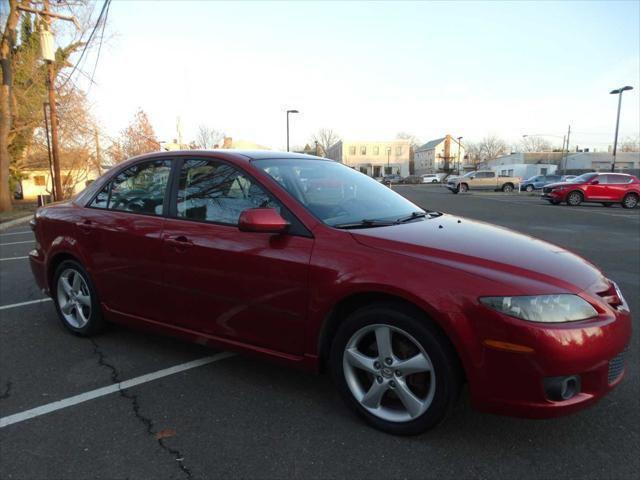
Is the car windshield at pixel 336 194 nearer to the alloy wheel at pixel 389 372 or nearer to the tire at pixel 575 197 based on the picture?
the alloy wheel at pixel 389 372

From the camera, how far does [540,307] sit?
2.29 metres

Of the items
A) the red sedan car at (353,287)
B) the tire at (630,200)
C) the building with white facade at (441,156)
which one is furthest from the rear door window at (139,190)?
the building with white facade at (441,156)

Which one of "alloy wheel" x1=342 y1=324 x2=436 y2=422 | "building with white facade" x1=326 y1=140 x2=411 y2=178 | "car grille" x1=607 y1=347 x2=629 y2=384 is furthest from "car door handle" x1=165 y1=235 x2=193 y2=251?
"building with white facade" x1=326 y1=140 x2=411 y2=178

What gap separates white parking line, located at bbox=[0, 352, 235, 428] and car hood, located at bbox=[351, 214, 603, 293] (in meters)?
1.78

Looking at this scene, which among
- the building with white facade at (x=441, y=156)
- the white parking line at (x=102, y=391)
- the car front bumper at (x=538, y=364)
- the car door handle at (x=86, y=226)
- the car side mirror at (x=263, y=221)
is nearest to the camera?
the car front bumper at (x=538, y=364)

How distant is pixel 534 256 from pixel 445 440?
3.82ft

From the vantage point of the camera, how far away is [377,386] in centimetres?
266

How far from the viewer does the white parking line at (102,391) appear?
9.55 feet

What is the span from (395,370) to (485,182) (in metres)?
39.9

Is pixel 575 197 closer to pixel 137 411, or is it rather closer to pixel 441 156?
pixel 137 411

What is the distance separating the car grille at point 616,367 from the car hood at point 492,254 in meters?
0.39

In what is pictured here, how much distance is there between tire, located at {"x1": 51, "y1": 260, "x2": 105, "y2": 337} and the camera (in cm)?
406

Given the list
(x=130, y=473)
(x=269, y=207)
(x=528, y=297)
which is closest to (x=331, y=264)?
(x=269, y=207)

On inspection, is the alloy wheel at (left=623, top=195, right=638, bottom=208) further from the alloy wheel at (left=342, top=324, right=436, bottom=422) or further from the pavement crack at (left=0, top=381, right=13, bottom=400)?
the pavement crack at (left=0, top=381, right=13, bottom=400)
